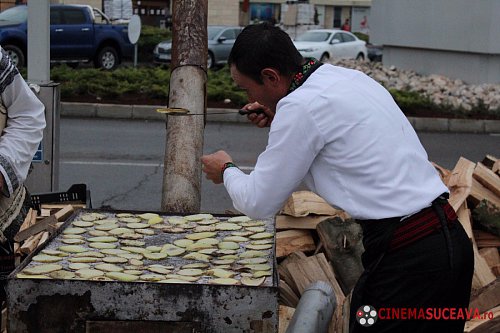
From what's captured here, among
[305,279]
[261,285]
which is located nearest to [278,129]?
[261,285]

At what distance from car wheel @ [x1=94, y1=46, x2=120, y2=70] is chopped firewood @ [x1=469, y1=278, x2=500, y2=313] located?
2265 cm

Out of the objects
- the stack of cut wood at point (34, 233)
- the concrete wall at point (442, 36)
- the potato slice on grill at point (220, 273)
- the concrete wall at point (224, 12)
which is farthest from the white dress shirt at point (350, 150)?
the concrete wall at point (224, 12)

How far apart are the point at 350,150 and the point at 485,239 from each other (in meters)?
2.98

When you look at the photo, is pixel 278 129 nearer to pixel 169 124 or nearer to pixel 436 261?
pixel 436 261

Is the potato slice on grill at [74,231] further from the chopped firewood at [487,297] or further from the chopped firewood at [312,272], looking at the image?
the chopped firewood at [487,297]

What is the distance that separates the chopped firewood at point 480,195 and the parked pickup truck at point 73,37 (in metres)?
19.8

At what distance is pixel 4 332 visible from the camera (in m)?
4.26

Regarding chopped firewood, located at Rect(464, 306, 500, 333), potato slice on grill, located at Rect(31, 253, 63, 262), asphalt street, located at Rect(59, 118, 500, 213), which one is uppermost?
potato slice on grill, located at Rect(31, 253, 63, 262)

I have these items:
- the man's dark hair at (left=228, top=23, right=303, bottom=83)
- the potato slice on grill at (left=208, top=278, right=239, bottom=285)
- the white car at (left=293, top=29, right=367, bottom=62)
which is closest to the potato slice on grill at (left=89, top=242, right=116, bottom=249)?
the potato slice on grill at (left=208, top=278, right=239, bottom=285)

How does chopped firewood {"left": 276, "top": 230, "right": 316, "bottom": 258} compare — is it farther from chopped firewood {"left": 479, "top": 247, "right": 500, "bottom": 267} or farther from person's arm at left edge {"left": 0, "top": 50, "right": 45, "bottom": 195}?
person's arm at left edge {"left": 0, "top": 50, "right": 45, "bottom": 195}

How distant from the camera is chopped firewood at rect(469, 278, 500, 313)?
4617 millimetres

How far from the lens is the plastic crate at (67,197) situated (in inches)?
234

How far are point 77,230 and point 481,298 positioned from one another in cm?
211

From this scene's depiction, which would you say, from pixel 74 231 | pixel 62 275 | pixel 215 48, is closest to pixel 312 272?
pixel 74 231
